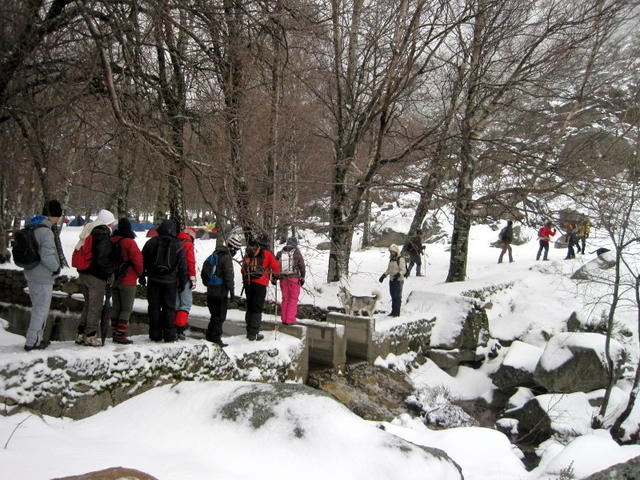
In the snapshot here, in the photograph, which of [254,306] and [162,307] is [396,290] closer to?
[254,306]

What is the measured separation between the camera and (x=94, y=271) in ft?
17.7

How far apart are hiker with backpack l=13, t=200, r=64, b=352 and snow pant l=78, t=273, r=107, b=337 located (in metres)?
0.35

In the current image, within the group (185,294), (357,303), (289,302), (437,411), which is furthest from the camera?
(357,303)

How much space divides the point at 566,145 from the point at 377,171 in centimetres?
588

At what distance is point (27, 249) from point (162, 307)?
5.29 feet

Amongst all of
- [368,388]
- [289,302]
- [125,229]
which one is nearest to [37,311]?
[125,229]

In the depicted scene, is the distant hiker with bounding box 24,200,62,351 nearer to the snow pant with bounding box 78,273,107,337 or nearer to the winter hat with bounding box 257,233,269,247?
the snow pant with bounding box 78,273,107,337

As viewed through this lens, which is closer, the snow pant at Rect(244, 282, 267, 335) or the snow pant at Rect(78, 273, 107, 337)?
the snow pant at Rect(78, 273, 107, 337)

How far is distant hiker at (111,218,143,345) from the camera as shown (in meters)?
5.74

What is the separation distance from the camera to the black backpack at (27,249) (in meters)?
4.94

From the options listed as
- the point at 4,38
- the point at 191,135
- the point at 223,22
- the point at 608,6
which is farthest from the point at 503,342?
the point at 4,38

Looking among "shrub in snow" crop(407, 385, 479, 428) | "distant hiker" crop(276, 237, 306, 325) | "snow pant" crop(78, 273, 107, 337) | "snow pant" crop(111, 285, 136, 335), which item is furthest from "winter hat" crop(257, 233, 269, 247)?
"shrub in snow" crop(407, 385, 479, 428)

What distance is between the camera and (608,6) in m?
9.38

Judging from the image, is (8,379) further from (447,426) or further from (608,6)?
(608,6)
